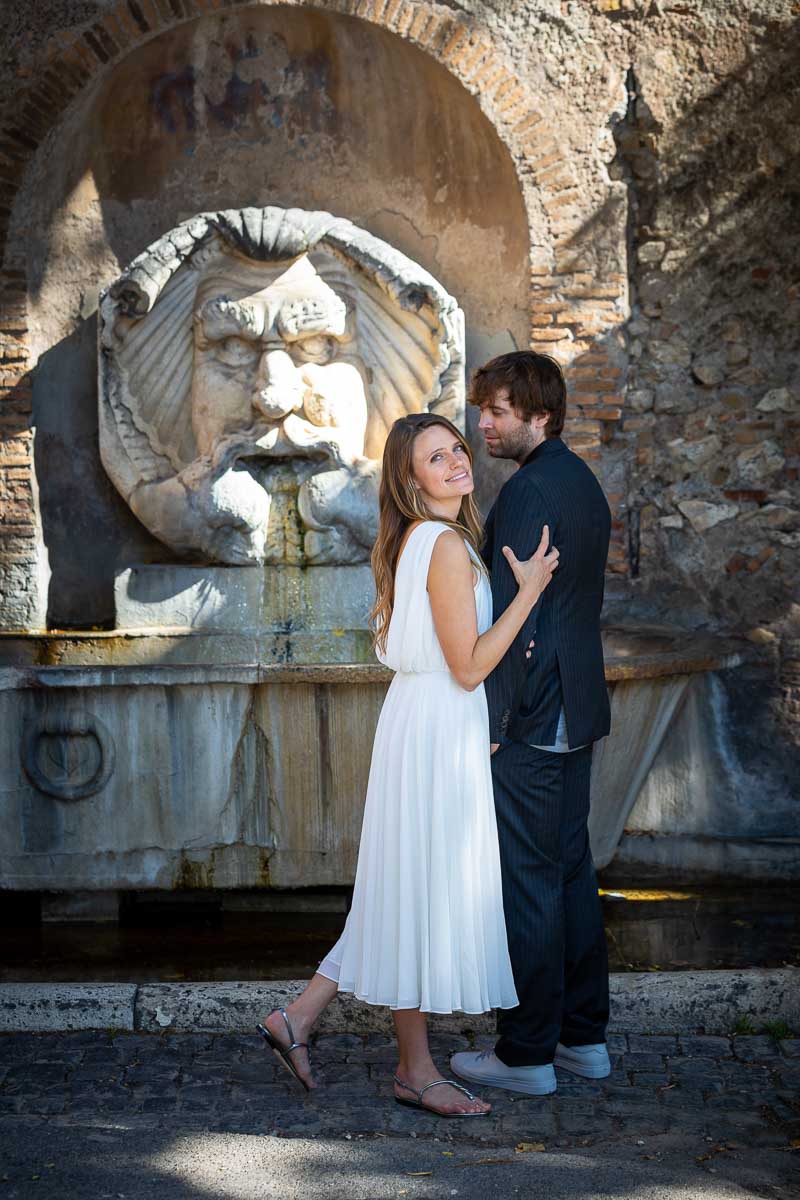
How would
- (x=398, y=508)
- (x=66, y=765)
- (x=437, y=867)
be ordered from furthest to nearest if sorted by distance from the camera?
1. (x=66, y=765)
2. (x=398, y=508)
3. (x=437, y=867)

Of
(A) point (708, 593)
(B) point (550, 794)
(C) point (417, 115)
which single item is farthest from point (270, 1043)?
(C) point (417, 115)

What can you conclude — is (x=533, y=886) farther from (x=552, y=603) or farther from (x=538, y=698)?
(x=552, y=603)

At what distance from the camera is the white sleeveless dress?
3.23m

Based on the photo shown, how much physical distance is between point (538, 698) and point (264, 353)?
3412mm

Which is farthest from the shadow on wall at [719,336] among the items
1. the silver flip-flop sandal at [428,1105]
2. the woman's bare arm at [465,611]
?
the silver flip-flop sandal at [428,1105]

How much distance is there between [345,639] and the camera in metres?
6.13

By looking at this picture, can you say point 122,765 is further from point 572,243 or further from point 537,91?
point 537,91

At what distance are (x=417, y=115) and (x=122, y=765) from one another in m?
3.60

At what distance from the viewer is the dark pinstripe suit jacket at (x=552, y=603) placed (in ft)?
11.0

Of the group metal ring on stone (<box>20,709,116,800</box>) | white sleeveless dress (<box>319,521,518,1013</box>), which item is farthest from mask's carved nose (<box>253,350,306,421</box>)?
white sleeveless dress (<box>319,521,518,1013</box>)

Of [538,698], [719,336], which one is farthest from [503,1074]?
[719,336]

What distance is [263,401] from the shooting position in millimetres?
6273

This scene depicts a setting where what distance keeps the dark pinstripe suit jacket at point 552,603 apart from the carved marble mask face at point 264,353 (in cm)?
301

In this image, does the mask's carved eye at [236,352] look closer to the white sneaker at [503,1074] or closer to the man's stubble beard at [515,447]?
the man's stubble beard at [515,447]
